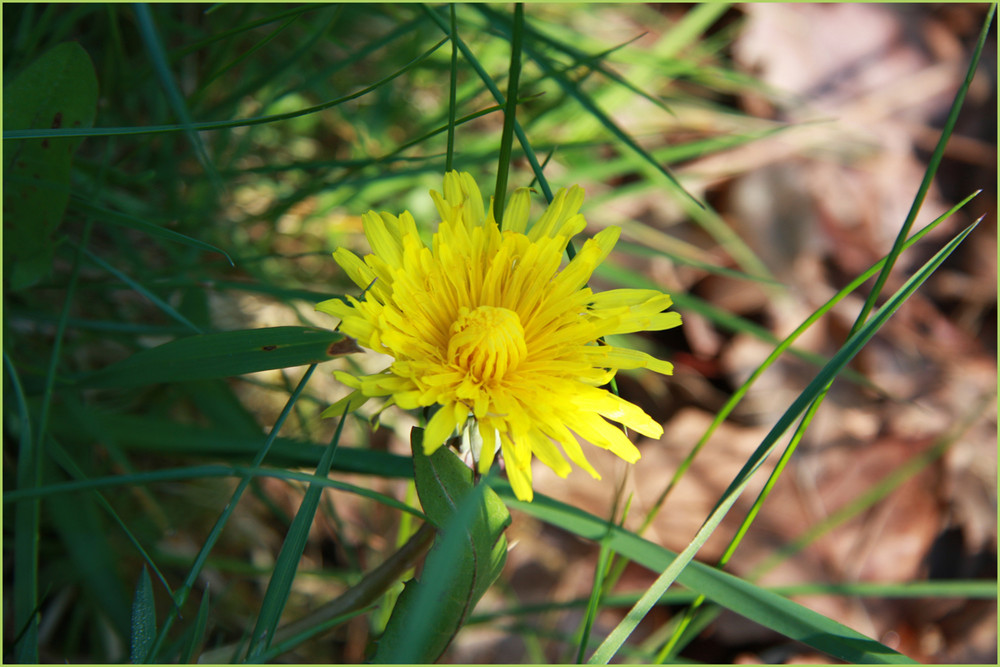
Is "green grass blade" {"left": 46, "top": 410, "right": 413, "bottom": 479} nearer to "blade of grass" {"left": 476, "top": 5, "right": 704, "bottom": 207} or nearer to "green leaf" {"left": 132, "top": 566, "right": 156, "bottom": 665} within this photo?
"green leaf" {"left": 132, "top": 566, "right": 156, "bottom": 665}

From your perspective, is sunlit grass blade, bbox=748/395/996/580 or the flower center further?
→ sunlit grass blade, bbox=748/395/996/580

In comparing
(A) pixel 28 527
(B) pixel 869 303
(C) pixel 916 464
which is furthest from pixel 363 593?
(C) pixel 916 464

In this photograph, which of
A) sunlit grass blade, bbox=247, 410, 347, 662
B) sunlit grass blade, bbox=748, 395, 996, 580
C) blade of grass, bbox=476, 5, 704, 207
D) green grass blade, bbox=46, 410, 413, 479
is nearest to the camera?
sunlit grass blade, bbox=247, 410, 347, 662

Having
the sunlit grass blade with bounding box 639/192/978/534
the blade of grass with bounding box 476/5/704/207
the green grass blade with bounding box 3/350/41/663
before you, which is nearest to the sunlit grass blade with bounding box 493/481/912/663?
the sunlit grass blade with bounding box 639/192/978/534

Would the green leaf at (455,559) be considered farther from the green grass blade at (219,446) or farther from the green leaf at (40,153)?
the green leaf at (40,153)

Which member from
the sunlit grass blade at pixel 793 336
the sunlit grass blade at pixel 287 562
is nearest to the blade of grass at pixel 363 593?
the sunlit grass blade at pixel 287 562

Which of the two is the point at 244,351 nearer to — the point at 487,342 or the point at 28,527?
the point at 487,342
